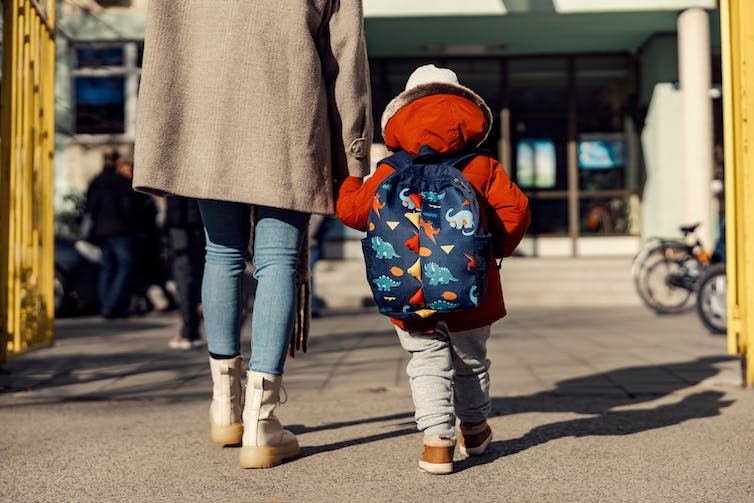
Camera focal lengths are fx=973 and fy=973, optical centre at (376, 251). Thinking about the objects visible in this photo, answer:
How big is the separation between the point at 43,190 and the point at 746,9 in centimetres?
382

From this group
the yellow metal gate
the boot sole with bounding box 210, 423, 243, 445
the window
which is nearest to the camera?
the boot sole with bounding box 210, 423, 243, 445

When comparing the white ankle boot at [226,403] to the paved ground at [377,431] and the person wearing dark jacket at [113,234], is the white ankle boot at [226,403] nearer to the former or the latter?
the paved ground at [377,431]

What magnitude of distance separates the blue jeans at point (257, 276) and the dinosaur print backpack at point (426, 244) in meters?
0.33

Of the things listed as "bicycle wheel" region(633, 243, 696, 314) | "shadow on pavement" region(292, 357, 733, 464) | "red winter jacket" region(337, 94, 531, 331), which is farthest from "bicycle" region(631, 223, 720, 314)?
"red winter jacket" region(337, 94, 531, 331)

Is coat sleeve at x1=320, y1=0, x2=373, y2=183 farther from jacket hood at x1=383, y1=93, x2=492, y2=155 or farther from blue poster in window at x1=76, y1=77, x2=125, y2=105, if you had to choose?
blue poster in window at x1=76, y1=77, x2=125, y2=105

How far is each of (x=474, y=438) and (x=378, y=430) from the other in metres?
0.59

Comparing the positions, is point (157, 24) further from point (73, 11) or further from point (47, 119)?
point (73, 11)

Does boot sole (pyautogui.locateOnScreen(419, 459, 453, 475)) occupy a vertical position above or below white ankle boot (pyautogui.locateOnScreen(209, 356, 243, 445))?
below

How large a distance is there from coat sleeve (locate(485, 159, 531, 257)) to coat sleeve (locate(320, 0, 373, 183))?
46cm

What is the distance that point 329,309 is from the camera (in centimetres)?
1177

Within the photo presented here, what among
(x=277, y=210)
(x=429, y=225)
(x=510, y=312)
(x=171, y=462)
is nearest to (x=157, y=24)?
→ (x=277, y=210)

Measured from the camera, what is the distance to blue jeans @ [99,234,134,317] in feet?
32.4

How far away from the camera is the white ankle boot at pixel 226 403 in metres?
3.18

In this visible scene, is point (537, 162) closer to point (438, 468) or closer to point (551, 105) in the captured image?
point (551, 105)
